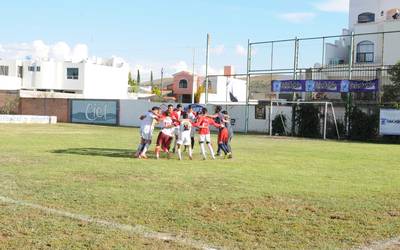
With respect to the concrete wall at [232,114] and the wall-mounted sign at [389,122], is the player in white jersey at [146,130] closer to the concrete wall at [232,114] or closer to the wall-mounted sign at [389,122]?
the wall-mounted sign at [389,122]

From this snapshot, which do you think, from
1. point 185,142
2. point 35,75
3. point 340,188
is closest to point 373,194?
point 340,188

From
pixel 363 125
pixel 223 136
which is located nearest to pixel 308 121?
pixel 363 125

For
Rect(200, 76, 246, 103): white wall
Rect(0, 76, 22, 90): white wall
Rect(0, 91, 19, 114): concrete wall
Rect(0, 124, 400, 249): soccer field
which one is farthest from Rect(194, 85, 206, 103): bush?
Rect(0, 124, 400, 249): soccer field

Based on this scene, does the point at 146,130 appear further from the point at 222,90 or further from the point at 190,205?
the point at 222,90

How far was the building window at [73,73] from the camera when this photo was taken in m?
91.2

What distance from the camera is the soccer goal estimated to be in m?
35.3

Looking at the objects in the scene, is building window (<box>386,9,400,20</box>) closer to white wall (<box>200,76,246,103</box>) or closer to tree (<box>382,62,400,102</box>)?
white wall (<box>200,76,246,103</box>)

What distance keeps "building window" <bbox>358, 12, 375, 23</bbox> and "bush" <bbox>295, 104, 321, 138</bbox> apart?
34039 mm

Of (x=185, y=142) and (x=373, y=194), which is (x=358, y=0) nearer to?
(x=185, y=142)

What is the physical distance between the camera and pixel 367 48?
187ft

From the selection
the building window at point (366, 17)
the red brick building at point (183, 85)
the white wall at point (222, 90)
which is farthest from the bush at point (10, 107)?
the red brick building at point (183, 85)

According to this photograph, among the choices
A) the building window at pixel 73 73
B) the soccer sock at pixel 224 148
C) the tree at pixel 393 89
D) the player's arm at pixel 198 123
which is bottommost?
the soccer sock at pixel 224 148

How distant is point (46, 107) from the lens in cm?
5397

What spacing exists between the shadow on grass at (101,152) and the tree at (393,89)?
69.1 ft
